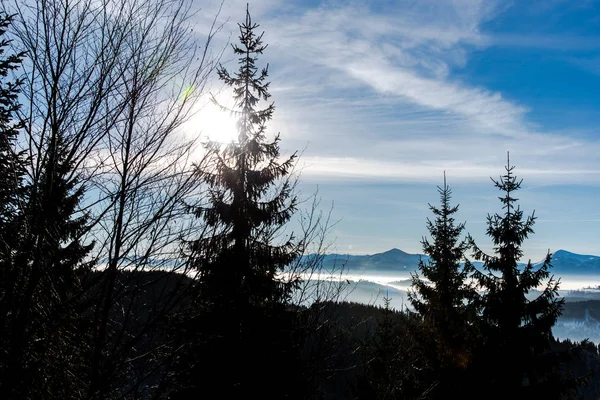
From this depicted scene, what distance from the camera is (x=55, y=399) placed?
13.1 ft

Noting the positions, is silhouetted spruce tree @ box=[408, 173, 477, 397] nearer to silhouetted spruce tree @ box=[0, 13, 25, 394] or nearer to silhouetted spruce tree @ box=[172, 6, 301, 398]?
silhouetted spruce tree @ box=[172, 6, 301, 398]

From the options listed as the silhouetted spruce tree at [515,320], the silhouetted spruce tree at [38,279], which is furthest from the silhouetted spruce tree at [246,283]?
the silhouetted spruce tree at [515,320]

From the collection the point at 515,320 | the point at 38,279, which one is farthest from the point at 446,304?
the point at 38,279

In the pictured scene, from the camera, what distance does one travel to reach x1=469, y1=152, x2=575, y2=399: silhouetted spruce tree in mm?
13041

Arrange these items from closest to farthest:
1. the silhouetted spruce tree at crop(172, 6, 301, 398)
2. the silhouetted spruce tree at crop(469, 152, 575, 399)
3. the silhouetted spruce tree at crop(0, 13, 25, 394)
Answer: the silhouetted spruce tree at crop(0, 13, 25, 394) → the silhouetted spruce tree at crop(172, 6, 301, 398) → the silhouetted spruce tree at crop(469, 152, 575, 399)

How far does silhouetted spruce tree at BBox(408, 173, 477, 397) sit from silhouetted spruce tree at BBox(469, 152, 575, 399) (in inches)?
26.5

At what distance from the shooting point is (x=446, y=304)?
14.3m

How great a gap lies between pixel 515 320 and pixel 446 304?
7.46 ft

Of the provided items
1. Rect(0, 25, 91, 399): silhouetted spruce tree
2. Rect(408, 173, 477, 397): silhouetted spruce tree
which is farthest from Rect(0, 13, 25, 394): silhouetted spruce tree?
Rect(408, 173, 477, 397): silhouetted spruce tree

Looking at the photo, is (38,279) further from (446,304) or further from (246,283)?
(446,304)

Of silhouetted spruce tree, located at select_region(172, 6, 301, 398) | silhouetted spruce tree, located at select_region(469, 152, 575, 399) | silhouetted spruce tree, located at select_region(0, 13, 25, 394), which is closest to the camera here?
silhouetted spruce tree, located at select_region(0, 13, 25, 394)

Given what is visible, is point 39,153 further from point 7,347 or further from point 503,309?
point 503,309

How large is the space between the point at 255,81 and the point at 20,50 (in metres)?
7.55

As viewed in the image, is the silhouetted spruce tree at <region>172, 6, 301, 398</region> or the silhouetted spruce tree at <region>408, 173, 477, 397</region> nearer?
the silhouetted spruce tree at <region>172, 6, 301, 398</region>
